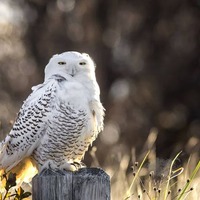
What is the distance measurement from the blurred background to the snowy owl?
Result: 32.4 ft

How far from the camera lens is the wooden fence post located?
12.5 feet

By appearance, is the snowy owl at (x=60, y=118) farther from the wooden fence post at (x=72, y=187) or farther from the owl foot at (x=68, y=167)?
the wooden fence post at (x=72, y=187)

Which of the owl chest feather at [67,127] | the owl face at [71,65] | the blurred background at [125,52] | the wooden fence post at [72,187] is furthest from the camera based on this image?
the blurred background at [125,52]

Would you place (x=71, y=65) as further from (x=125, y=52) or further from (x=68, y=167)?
(x=125, y=52)

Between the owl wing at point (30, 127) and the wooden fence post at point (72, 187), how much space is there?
1.30 metres

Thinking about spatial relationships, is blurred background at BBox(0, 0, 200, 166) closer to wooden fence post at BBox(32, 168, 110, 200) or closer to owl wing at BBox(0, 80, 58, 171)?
owl wing at BBox(0, 80, 58, 171)

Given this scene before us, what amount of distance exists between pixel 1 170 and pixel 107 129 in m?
9.33

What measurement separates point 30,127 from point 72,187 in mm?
1461

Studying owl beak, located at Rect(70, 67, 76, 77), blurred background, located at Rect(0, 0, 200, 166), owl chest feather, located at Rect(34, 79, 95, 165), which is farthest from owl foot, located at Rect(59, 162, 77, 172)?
blurred background, located at Rect(0, 0, 200, 166)

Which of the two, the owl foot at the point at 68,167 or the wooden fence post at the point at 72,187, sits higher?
the owl foot at the point at 68,167

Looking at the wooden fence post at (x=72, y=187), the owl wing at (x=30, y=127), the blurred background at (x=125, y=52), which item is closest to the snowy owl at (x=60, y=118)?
the owl wing at (x=30, y=127)

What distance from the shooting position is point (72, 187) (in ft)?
12.6

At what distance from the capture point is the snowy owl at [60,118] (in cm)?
510

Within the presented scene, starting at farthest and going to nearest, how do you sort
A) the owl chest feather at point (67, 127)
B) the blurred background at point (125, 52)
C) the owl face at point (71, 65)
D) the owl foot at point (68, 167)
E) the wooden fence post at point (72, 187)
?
the blurred background at point (125, 52), the owl face at point (71, 65), the owl chest feather at point (67, 127), the owl foot at point (68, 167), the wooden fence post at point (72, 187)
